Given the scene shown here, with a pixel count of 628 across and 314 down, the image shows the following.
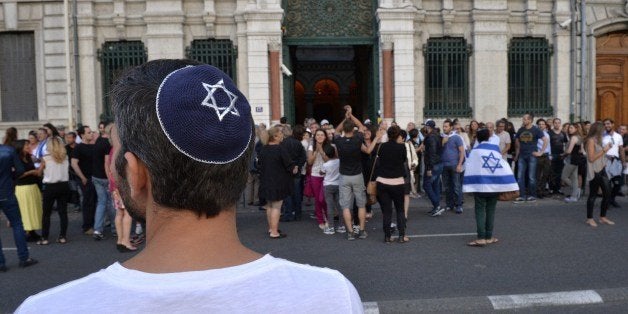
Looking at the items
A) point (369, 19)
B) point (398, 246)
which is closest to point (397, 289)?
point (398, 246)

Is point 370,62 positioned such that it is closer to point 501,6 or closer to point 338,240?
point 501,6

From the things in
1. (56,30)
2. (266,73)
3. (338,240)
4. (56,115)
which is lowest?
(338,240)

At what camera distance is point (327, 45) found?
1911 centimetres

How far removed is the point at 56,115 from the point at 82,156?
9.08 meters

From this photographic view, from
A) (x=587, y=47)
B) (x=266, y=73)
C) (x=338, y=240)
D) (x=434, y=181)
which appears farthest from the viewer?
(x=587, y=47)

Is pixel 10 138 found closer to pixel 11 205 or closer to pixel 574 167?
pixel 11 205

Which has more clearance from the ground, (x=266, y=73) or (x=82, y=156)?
(x=266, y=73)

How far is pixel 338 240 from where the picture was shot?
940 cm

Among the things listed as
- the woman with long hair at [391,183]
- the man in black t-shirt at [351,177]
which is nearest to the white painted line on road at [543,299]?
the woman with long hair at [391,183]

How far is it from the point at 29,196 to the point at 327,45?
37.2 ft

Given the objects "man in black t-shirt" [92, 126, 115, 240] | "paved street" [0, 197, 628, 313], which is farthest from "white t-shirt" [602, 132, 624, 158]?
"man in black t-shirt" [92, 126, 115, 240]

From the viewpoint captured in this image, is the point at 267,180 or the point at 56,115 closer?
the point at 267,180

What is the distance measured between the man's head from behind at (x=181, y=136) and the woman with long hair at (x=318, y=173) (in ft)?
29.3

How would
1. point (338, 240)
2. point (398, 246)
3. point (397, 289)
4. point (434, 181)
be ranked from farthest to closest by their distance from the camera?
point (434, 181)
point (338, 240)
point (398, 246)
point (397, 289)
